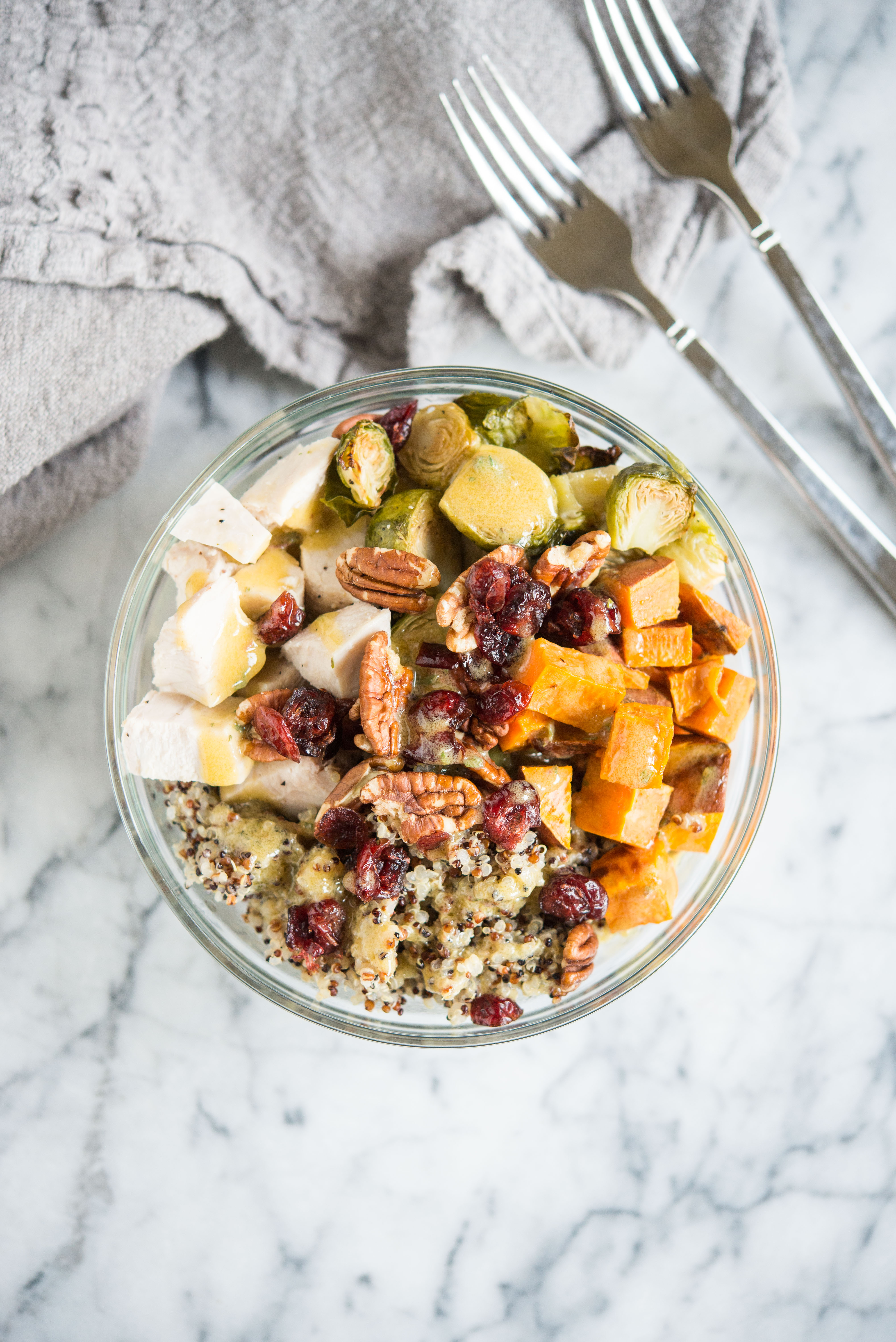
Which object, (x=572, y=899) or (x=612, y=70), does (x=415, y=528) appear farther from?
(x=612, y=70)

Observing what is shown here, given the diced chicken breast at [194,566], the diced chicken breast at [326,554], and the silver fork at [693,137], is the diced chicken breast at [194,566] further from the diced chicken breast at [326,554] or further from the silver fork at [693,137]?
the silver fork at [693,137]

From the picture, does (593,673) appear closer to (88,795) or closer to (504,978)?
(504,978)

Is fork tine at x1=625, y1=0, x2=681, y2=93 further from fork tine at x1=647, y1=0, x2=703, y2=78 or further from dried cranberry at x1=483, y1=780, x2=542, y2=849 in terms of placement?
dried cranberry at x1=483, y1=780, x2=542, y2=849

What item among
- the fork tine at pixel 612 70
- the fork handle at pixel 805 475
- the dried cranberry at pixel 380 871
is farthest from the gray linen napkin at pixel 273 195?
the dried cranberry at pixel 380 871

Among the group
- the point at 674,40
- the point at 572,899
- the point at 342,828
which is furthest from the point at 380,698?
the point at 674,40

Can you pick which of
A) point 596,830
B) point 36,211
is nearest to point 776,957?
point 596,830
